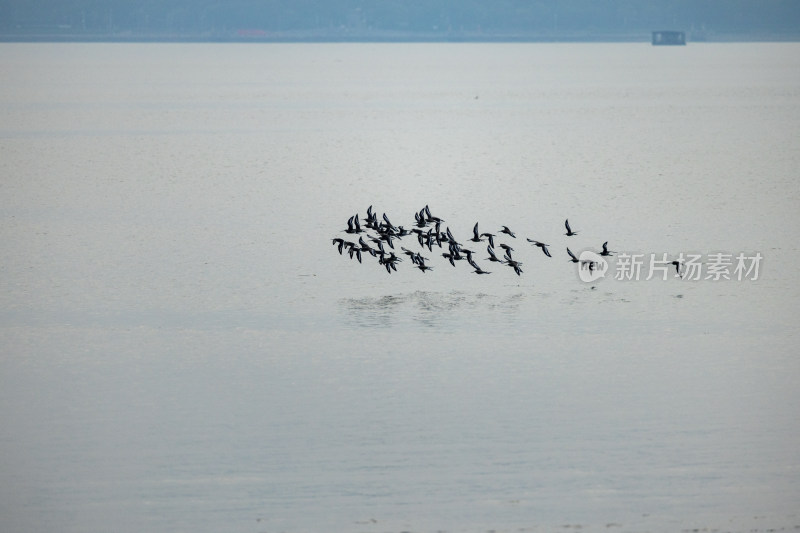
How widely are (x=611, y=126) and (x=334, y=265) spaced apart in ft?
165

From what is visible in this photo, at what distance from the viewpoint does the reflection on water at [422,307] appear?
2081cm

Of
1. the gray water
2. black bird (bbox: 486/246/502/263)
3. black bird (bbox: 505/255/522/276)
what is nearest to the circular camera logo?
the gray water

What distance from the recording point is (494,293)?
22734 mm

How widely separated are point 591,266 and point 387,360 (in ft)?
26.3

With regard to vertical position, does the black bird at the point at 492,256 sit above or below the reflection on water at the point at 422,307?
above

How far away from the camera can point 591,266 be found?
25.2 m

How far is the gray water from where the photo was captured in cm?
1338

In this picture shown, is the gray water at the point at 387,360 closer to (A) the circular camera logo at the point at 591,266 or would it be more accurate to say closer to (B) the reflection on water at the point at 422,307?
(B) the reflection on water at the point at 422,307

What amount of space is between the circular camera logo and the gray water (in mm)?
369

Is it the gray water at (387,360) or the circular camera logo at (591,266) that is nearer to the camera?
the gray water at (387,360)

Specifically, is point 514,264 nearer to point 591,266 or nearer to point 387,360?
point 591,266

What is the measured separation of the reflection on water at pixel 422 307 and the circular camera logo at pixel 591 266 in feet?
6.73

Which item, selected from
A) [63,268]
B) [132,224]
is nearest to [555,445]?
[63,268]

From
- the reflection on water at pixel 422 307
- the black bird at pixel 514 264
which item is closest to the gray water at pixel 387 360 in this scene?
the reflection on water at pixel 422 307
